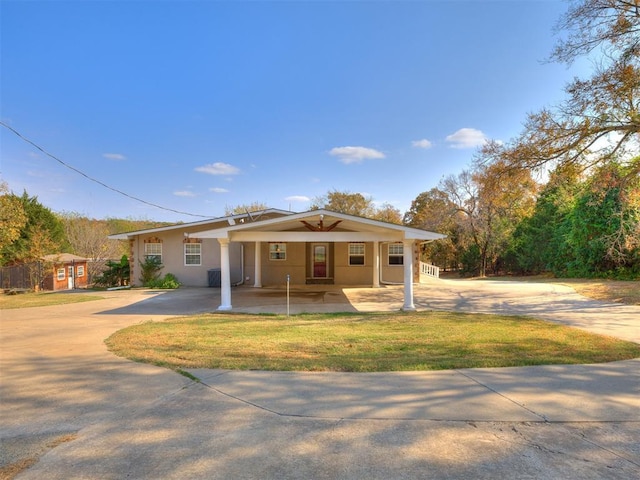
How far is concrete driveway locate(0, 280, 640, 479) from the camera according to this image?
2875 millimetres

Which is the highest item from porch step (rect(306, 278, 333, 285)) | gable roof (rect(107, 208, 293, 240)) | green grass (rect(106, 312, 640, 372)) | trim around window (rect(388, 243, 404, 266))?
gable roof (rect(107, 208, 293, 240))

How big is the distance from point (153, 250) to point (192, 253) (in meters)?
2.03

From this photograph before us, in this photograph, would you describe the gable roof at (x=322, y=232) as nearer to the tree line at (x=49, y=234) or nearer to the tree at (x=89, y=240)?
the tree line at (x=49, y=234)

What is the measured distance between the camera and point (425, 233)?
11.0m

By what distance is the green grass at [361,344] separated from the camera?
5.64m

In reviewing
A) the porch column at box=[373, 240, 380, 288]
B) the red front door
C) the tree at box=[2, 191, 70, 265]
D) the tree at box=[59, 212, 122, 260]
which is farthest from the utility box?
the tree at box=[59, 212, 122, 260]

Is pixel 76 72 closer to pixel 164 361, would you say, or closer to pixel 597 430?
pixel 164 361

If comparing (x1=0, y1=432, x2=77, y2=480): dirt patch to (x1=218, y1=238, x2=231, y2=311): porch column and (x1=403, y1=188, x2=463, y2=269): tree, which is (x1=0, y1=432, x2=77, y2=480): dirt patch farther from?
(x1=403, y1=188, x2=463, y2=269): tree

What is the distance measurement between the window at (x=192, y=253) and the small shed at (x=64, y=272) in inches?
348

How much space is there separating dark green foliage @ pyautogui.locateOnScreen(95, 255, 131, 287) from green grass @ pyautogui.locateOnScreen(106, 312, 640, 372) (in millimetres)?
12092

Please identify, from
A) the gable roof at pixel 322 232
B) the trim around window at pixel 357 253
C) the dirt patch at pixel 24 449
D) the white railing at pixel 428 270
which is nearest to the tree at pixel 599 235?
the white railing at pixel 428 270

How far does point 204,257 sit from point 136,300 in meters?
5.08

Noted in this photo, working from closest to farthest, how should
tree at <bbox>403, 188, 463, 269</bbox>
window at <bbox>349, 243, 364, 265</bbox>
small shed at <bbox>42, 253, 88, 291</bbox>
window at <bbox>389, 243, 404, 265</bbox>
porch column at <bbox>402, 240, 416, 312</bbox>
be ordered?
porch column at <bbox>402, 240, 416, 312</bbox>
window at <bbox>349, 243, 364, 265</bbox>
window at <bbox>389, 243, 404, 265</bbox>
small shed at <bbox>42, 253, 88, 291</bbox>
tree at <bbox>403, 188, 463, 269</bbox>

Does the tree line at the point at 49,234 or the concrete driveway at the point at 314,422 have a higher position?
the tree line at the point at 49,234
